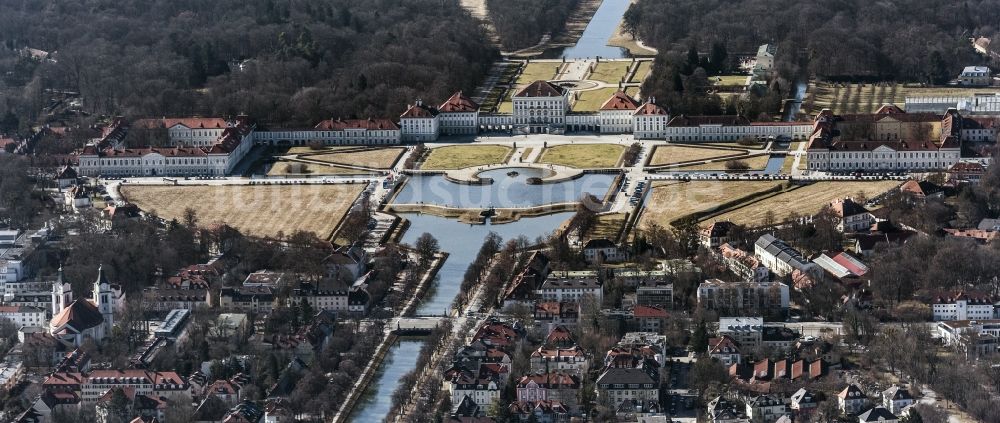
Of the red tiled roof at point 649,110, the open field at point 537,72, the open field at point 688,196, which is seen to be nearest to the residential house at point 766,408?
the open field at point 688,196

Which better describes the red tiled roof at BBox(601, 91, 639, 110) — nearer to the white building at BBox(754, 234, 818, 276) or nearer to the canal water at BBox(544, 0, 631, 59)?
the canal water at BBox(544, 0, 631, 59)

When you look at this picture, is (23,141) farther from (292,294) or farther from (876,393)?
(876,393)

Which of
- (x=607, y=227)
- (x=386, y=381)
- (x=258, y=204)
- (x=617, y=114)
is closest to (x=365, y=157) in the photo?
(x=258, y=204)

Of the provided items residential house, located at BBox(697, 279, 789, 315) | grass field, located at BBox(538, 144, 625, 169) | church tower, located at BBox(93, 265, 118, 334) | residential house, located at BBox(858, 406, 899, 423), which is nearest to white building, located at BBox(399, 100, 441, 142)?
grass field, located at BBox(538, 144, 625, 169)

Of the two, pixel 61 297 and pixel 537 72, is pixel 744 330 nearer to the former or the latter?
pixel 61 297

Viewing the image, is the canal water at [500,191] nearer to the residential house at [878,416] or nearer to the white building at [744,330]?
the white building at [744,330]

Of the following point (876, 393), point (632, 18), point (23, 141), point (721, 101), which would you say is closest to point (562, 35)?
point (632, 18)

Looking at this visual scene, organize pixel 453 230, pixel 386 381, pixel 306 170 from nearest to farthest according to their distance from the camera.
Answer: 1. pixel 386 381
2. pixel 453 230
3. pixel 306 170

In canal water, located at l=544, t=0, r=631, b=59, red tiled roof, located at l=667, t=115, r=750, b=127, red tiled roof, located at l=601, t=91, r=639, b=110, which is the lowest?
canal water, located at l=544, t=0, r=631, b=59
